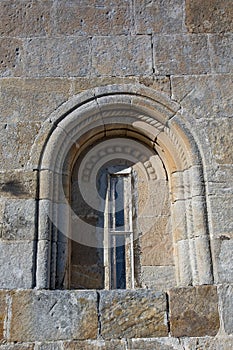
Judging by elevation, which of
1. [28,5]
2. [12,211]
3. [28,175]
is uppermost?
[28,5]

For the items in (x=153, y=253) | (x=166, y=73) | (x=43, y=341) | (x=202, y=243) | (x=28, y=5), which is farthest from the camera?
(x=28, y=5)

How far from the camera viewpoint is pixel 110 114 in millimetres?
4359

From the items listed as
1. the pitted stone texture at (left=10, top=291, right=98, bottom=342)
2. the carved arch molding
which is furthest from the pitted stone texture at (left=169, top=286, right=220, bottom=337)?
the pitted stone texture at (left=10, top=291, right=98, bottom=342)

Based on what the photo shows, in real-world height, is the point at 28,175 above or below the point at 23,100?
below

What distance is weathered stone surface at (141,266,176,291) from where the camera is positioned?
4.04 meters

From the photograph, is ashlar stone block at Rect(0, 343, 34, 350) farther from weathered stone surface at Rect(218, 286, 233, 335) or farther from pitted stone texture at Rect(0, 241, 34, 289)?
weathered stone surface at Rect(218, 286, 233, 335)

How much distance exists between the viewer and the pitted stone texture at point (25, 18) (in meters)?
4.64

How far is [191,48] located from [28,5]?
1738 mm

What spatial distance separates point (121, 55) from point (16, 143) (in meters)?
1.35

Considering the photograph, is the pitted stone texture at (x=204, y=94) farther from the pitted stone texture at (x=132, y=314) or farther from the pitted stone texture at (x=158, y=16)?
the pitted stone texture at (x=132, y=314)

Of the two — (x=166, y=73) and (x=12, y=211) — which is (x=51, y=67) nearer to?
(x=166, y=73)

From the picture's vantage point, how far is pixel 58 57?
4.52m

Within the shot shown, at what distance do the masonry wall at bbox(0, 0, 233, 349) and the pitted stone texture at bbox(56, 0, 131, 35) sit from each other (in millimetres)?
10

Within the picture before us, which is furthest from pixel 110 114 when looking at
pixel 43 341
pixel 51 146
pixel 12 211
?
pixel 43 341
